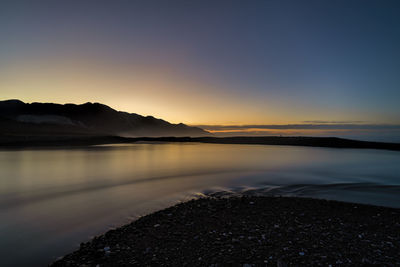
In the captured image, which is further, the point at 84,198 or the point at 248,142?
the point at 248,142

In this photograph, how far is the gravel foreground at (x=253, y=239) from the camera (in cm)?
418

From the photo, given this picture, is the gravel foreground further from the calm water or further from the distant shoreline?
the distant shoreline

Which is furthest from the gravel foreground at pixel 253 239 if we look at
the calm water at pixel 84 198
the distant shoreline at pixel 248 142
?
the distant shoreline at pixel 248 142

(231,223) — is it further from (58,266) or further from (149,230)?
(58,266)

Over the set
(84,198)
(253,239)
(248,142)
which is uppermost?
(253,239)

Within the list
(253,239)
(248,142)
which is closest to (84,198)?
(253,239)

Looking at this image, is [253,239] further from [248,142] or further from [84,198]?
[248,142]

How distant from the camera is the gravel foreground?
418cm

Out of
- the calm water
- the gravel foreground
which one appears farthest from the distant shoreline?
the gravel foreground

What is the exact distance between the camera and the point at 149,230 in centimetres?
561

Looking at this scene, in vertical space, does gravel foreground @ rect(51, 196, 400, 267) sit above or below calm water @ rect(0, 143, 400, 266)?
above

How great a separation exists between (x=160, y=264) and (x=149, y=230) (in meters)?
1.56

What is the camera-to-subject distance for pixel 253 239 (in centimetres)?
489

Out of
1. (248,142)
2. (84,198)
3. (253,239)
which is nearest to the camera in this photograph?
(253,239)
